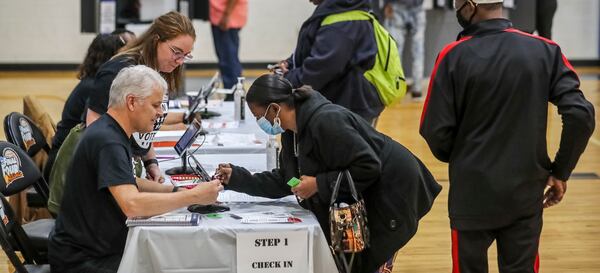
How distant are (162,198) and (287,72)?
2350mm

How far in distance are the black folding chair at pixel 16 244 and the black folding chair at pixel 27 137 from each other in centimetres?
76

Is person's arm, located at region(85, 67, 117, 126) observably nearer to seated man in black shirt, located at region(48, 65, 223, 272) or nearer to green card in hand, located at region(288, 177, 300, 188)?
seated man in black shirt, located at region(48, 65, 223, 272)

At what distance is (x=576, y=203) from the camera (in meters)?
6.38

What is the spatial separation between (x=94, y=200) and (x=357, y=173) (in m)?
0.90

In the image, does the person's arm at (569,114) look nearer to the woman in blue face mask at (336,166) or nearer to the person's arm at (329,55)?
the woman in blue face mask at (336,166)

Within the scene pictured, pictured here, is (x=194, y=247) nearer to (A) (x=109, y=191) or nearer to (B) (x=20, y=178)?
(A) (x=109, y=191)

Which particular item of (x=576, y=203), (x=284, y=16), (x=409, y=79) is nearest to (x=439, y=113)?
(x=576, y=203)

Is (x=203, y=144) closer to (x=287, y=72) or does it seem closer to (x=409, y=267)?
(x=287, y=72)

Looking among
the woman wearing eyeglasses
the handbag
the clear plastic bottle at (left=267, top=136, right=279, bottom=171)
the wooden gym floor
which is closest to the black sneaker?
the wooden gym floor

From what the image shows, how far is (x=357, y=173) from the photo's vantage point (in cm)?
346

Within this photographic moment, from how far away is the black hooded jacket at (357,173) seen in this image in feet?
11.3

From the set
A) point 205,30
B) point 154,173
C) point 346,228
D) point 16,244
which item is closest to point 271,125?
point 346,228

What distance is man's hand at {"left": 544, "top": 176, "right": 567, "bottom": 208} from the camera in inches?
133

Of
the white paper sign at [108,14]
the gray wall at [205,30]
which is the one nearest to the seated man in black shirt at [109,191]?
the white paper sign at [108,14]
